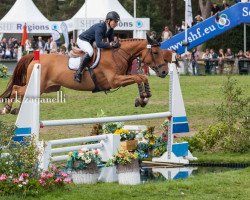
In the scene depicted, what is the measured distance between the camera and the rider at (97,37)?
1658 centimetres

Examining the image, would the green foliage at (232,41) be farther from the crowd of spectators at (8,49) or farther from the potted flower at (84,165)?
the potted flower at (84,165)

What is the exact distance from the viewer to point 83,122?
11.8 m

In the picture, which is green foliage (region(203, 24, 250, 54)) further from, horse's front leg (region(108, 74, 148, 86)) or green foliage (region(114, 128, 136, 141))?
green foliage (region(114, 128, 136, 141))

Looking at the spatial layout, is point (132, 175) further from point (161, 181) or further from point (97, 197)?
point (97, 197)

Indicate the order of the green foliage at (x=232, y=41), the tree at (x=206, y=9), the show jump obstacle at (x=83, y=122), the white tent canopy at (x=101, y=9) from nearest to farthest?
1. the show jump obstacle at (x=83, y=122)
2. the white tent canopy at (x=101, y=9)
3. the green foliage at (x=232, y=41)
4. the tree at (x=206, y=9)

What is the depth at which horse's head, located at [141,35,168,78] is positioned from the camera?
17.3 meters

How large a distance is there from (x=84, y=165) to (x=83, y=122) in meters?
0.58

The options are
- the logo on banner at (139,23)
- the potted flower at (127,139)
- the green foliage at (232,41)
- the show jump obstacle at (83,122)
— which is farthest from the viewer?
the green foliage at (232,41)

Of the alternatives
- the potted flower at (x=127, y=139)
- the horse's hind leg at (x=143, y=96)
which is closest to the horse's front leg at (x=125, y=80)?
the horse's hind leg at (x=143, y=96)

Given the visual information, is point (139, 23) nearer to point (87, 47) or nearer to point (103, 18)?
point (103, 18)

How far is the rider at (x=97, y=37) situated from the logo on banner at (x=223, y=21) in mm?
14934

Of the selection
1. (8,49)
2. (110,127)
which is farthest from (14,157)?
(8,49)

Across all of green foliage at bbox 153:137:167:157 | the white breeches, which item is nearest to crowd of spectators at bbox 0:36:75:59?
the white breeches

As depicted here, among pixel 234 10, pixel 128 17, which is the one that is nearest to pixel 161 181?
pixel 234 10
